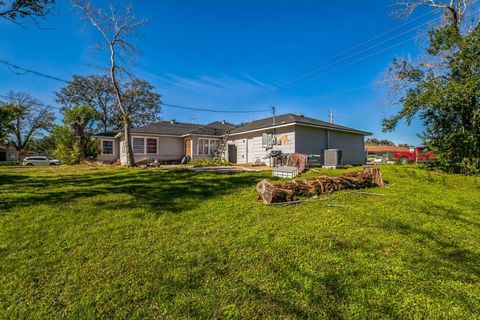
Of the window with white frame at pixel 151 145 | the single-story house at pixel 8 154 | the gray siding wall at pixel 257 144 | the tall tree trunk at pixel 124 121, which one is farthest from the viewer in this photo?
the single-story house at pixel 8 154

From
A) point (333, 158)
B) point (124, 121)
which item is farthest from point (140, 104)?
point (333, 158)

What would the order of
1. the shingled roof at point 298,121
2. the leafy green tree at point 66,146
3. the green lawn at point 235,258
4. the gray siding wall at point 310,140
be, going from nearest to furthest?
the green lawn at point 235,258
the gray siding wall at point 310,140
the shingled roof at point 298,121
the leafy green tree at point 66,146

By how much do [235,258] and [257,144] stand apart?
13.4 metres

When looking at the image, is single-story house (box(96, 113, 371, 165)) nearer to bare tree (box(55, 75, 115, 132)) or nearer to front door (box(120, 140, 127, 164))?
front door (box(120, 140, 127, 164))

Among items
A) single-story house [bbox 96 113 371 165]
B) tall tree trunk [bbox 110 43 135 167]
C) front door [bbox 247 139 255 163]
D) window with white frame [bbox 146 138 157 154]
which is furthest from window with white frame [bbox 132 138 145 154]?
front door [bbox 247 139 255 163]

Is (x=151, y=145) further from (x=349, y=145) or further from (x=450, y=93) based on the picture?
(x=450, y=93)

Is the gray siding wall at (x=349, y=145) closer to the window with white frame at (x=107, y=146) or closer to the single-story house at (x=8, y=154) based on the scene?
the window with white frame at (x=107, y=146)

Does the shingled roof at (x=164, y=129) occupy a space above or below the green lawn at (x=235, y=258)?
above

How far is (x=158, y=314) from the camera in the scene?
6.81 ft

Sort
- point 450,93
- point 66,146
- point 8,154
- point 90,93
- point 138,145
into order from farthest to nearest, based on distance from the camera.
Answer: point 8,154, point 90,93, point 66,146, point 138,145, point 450,93

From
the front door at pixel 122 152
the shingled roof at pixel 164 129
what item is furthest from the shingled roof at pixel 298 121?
the front door at pixel 122 152

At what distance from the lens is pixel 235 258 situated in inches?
117

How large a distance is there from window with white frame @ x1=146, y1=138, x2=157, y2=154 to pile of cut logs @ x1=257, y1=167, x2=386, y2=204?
14984mm

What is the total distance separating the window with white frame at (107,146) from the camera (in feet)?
69.8
